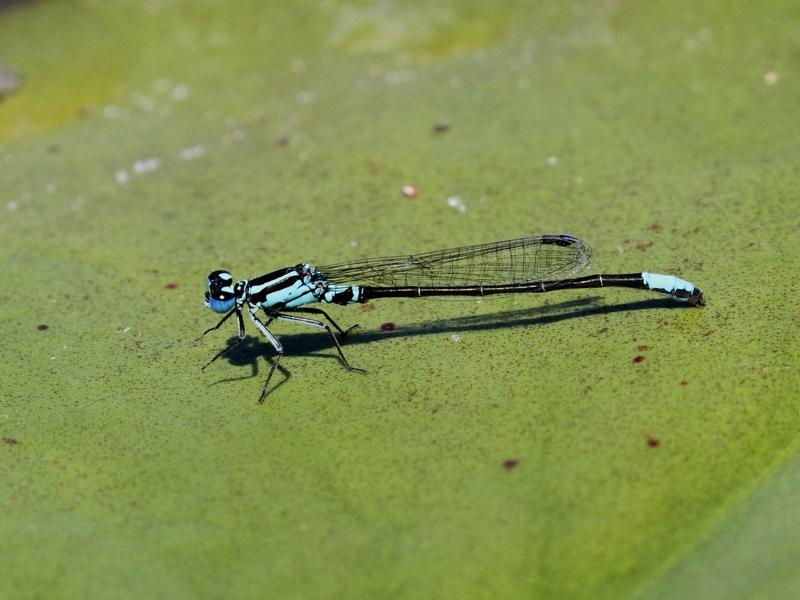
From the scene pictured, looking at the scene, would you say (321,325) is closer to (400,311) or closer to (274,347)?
(274,347)

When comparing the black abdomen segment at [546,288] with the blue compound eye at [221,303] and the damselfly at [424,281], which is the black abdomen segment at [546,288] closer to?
the damselfly at [424,281]

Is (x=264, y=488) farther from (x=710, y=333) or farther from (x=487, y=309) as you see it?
(x=710, y=333)

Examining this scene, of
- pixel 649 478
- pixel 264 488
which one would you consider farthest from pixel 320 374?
pixel 649 478

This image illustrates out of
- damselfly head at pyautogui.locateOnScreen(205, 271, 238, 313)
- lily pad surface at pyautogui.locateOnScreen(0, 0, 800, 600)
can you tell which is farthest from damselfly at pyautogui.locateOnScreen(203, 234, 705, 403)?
lily pad surface at pyautogui.locateOnScreen(0, 0, 800, 600)

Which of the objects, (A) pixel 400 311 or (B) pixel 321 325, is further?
(A) pixel 400 311

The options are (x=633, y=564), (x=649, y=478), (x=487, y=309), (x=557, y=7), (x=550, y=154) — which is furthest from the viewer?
(x=557, y=7)

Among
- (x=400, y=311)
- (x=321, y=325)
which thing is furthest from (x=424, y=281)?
(x=321, y=325)

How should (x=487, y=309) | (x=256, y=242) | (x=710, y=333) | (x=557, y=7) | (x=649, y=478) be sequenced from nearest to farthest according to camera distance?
(x=649, y=478), (x=710, y=333), (x=487, y=309), (x=256, y=242), (x=557, y=7)

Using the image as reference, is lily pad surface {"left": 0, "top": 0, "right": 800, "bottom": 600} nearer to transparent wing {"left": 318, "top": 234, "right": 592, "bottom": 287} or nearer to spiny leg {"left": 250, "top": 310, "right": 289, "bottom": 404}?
spiny leg {"left": 250, "top": 310, "right": 289, "bottom": 404}
